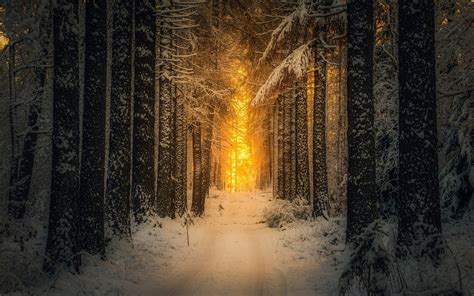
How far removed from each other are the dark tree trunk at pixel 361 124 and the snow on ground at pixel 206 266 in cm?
142

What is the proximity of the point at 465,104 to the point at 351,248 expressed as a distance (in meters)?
4.53

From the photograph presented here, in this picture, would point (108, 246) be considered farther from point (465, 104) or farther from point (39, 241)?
point (465, 104)

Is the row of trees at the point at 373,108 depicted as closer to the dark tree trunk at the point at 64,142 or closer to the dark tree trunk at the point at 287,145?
the dark tree trunk at the point at 287,145

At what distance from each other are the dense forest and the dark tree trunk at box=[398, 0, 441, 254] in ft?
0.07

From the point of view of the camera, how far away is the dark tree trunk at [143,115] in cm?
1406

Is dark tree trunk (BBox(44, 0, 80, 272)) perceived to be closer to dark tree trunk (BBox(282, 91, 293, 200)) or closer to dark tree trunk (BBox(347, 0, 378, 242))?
dark tree trunk (BBox(347, 0, 378, 242))

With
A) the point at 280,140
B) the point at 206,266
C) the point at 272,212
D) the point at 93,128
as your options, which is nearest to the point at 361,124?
the point at 206,266

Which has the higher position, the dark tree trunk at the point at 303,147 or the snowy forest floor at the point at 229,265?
the dark tree trunk at the point at 303,147

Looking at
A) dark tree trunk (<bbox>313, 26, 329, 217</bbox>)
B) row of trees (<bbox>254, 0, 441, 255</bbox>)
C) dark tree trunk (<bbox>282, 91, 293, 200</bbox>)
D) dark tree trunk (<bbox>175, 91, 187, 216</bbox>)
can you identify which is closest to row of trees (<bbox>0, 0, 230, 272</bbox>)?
dark tree trunk (<bbox>175, 91, 187, 216</bbox>)

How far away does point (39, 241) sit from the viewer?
10195mm

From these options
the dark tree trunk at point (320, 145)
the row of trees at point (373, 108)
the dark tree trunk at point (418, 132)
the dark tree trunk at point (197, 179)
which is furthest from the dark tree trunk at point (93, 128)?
the dark tree trunk at point (197, 179)

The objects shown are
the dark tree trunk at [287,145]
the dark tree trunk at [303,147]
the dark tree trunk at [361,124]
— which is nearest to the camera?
the dark tree trunk at [361,124]

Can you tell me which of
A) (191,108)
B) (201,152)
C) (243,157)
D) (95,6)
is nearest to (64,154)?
(95,6)

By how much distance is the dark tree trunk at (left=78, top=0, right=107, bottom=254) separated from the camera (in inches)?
384
